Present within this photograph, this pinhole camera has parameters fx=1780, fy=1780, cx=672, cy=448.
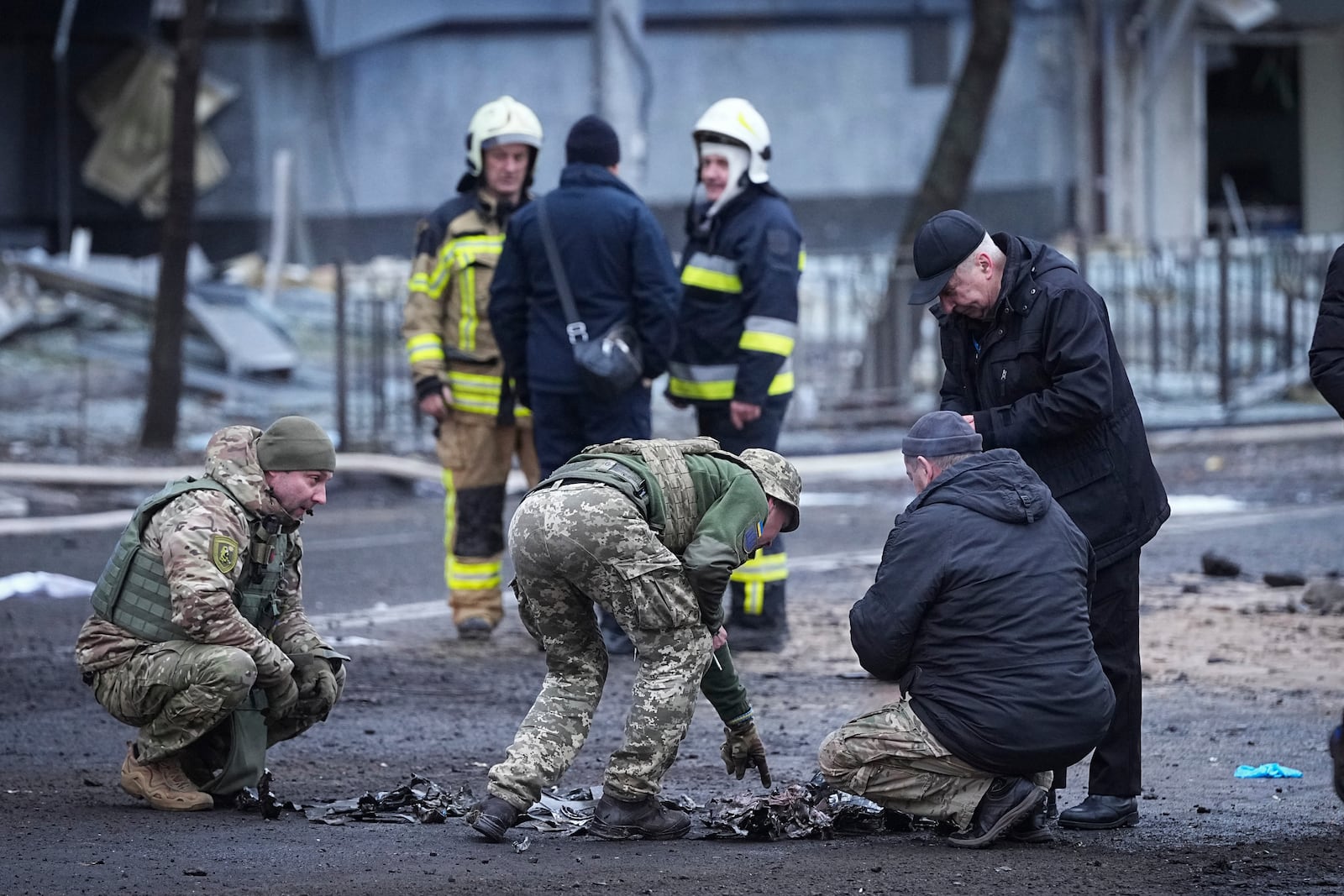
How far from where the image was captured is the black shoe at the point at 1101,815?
494cm

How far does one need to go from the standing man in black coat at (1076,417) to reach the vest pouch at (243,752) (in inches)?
89.8

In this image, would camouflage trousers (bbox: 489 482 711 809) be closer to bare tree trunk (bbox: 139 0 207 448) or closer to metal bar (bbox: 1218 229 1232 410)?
bare tree trunk (bbox: 139 0 207 448)

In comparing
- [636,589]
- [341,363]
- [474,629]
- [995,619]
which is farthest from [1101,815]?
[341,363]

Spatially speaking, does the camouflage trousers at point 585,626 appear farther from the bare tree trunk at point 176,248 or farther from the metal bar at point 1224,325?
the metal bar at point 1224,325

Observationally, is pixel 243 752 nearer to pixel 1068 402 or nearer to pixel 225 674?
pixel 225 674

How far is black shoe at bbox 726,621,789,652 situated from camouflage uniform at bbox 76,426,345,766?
2785 mm

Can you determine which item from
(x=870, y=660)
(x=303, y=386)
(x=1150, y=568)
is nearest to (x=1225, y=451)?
(x=1150, y=568)

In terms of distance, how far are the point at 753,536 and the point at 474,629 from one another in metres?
3.33

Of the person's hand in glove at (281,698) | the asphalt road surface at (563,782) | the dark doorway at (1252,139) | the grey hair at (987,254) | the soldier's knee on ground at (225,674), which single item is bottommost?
the asphalt road surface at (563,782)

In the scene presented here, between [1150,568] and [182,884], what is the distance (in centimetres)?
657

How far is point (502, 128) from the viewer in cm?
782

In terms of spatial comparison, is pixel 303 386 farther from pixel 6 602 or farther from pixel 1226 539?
pixel 1226 539

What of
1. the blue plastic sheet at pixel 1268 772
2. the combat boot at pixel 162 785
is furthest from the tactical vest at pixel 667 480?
the blue plastic sheet at pixel 1268 772

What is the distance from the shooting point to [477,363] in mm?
7887
